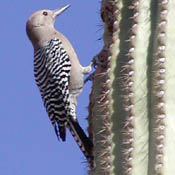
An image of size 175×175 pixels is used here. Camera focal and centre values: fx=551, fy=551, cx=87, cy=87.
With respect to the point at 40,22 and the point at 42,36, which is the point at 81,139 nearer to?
the point at 42,36

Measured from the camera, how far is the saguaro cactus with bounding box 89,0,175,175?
2822 millimetres

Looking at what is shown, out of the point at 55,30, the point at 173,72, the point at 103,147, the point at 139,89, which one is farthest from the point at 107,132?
the point at 55,30

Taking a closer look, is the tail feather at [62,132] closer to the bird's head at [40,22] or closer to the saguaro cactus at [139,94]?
the bird's head at [40,22]

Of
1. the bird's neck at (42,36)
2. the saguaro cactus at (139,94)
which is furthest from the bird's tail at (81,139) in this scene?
the bird's neck at (42,36)

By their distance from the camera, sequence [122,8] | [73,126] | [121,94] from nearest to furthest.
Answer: [121,94], [122,8], [73,126]

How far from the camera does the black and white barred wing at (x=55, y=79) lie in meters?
5.06

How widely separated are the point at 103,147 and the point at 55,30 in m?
3.06

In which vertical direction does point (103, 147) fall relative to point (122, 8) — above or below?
below

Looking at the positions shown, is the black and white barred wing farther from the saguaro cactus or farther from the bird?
the saguaro cactus

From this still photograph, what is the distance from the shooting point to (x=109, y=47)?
10.9 feet

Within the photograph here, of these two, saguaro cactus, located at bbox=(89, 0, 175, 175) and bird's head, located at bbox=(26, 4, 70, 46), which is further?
bird's head, located at bbox=(26, 4, 70, 46)

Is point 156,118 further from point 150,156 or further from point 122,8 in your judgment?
point 122,8

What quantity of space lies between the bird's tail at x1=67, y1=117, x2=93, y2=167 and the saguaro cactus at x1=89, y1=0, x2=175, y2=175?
644 millimetres

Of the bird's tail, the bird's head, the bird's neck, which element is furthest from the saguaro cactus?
the bird's head
